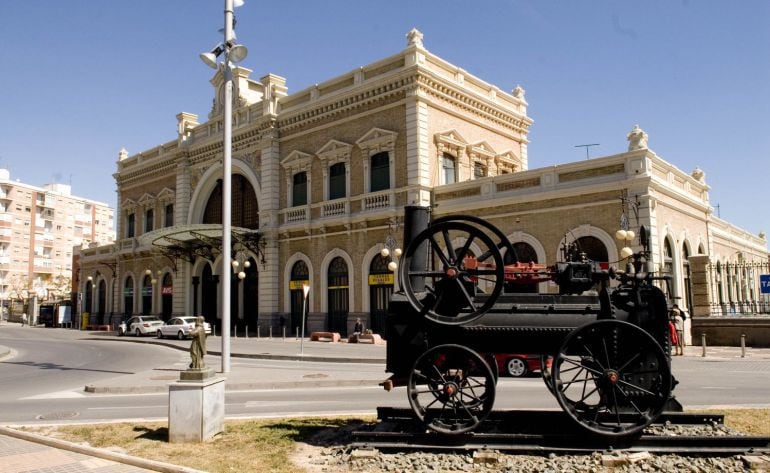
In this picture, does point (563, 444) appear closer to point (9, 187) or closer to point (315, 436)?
point (315, 436)

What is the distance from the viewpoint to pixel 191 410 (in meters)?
7.90

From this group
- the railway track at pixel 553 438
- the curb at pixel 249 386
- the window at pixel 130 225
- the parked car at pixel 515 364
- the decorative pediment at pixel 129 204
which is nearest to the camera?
the railway track at pixel 553 438

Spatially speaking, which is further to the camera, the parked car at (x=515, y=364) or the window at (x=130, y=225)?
the window at (x=130, y=225)

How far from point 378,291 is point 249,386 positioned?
48.1 feet

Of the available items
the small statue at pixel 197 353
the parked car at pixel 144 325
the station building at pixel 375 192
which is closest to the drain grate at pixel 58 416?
the small statue at pixel 197 353

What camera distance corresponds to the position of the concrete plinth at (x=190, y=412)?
25.8 feet

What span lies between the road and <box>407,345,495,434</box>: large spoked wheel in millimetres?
3125

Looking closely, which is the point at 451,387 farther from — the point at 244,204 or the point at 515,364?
the point at 244,204

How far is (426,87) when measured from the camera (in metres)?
27.2

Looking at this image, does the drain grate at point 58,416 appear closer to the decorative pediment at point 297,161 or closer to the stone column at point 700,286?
the decorative pediment at point 297,161

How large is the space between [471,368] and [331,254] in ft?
76.5

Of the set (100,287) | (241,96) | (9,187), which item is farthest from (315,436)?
(9,187)

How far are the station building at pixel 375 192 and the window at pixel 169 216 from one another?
1.99 metres

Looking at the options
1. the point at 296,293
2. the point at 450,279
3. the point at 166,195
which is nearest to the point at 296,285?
the point at 296,293
